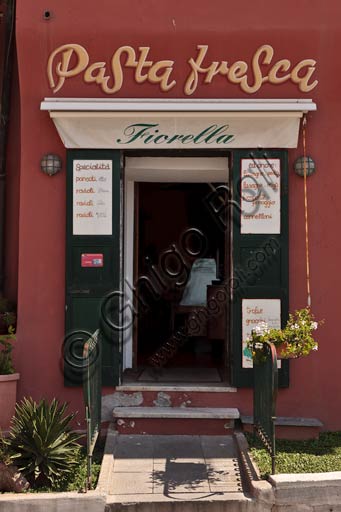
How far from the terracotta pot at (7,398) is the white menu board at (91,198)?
1.73 m

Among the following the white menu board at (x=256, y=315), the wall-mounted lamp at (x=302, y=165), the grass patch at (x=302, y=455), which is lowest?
the grass patch at (x=302, y=455)

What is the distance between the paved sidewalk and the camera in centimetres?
515

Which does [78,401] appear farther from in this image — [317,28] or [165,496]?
[317,28]

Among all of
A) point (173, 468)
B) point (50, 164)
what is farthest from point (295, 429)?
point (50, 164)

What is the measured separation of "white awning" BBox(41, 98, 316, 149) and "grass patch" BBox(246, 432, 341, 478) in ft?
10.5

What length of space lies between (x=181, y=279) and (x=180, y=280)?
1.6 inches

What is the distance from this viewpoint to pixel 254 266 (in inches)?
265

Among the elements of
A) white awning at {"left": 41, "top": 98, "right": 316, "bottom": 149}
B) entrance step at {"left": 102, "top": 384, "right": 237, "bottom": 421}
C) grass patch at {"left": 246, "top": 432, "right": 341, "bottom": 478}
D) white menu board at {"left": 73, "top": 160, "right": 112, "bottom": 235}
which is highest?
white awning at {"left": 41, "top": 98, "right": 316, "bottom": 149}

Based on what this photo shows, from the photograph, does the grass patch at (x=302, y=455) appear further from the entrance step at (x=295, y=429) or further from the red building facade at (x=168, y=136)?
the red building facade at (x=168, y=136)

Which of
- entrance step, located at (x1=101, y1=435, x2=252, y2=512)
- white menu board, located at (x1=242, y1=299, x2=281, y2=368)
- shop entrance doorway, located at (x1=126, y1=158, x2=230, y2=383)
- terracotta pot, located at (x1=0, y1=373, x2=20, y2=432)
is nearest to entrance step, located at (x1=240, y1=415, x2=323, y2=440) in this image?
entrance step, located at (x1=101, y1=435, x2=252, y2=512)

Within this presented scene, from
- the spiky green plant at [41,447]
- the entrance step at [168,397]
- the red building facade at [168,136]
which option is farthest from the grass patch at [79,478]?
the red building facade at [168,136]

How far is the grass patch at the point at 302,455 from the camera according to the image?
211 inches

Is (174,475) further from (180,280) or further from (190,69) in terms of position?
(180,280)

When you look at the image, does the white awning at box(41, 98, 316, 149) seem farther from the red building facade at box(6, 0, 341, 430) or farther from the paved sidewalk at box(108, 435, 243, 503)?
the paved sidewalk at box(108, 435, 243, 503)
